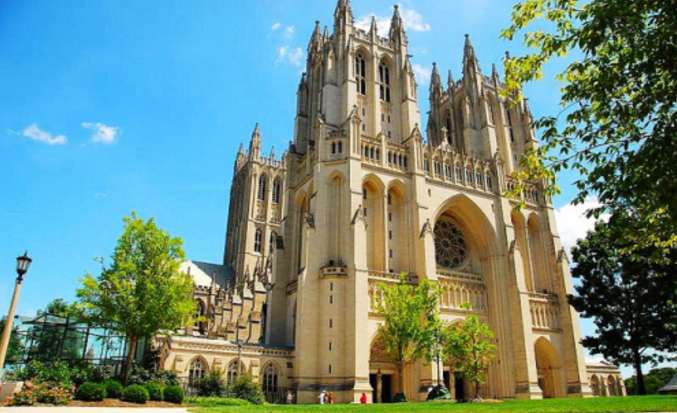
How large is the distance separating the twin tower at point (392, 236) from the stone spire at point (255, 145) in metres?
29.9

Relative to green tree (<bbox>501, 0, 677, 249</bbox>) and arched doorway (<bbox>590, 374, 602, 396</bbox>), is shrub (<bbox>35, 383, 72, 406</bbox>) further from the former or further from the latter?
arched doorway (<bbox>590, 374, 602, 396</bbox>)

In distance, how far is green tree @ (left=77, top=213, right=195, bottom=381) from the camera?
85.9 ft

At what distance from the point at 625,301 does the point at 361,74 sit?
100 ft

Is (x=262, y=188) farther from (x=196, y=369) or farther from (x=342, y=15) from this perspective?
(x=196, y=369)

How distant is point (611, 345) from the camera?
3522cm

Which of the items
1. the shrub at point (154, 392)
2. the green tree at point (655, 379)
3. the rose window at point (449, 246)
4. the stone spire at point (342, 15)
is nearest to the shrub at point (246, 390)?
the shrub at point (154, 392)

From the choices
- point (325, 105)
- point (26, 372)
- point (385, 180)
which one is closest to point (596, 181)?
point (26, 372)

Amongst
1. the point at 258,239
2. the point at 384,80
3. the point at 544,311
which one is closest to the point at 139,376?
the point at 544,311

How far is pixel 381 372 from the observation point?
1423 inches

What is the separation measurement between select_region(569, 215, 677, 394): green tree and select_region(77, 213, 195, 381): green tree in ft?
86.7

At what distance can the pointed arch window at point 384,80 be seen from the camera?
47.8 meters

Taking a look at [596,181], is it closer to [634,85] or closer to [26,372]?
[634,85]

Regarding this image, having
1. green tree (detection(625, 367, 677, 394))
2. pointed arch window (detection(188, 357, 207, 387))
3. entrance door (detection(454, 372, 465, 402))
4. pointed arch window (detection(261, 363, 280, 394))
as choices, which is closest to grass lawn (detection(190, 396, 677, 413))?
pointed arch window (detection(188, 357, 207, 387))

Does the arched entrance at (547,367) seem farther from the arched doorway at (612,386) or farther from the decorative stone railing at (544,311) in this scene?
the arched doorway at (612,386)
